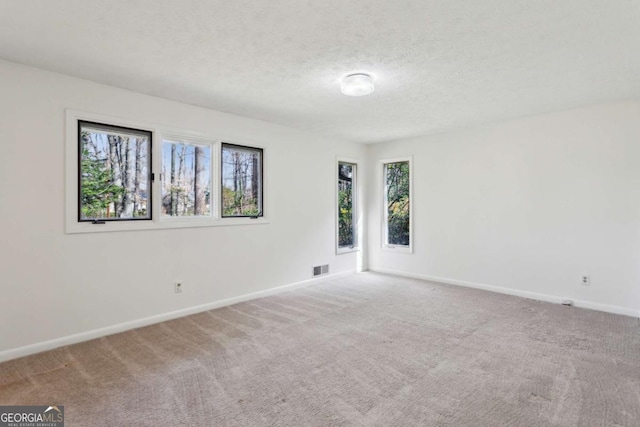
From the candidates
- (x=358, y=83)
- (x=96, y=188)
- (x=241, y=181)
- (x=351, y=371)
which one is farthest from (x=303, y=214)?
(x=351, y=371)

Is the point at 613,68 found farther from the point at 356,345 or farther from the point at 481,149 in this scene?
the point at 356,345

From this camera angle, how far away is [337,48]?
2.54 metres

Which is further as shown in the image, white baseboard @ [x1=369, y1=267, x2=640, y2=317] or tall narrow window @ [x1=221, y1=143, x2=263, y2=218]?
tall narrow window @ [x1=221, y1=143, x2=263, y2=218]

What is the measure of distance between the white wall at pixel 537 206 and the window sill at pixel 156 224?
9.54ft

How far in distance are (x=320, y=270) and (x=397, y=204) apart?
6.23 ft

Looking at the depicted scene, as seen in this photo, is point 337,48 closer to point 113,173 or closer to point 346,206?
point 113,173

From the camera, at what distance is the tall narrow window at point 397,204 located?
5.91 meters

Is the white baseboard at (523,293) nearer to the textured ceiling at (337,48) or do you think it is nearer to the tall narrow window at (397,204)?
the tall narrow window at (397,204)

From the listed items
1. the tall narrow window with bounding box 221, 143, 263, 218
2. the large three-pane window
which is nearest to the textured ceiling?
the large three-pane window

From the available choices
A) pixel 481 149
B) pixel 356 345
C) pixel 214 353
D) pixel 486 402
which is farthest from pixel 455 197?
pixel 214 353

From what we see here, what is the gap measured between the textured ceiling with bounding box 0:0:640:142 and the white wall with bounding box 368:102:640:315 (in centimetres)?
52

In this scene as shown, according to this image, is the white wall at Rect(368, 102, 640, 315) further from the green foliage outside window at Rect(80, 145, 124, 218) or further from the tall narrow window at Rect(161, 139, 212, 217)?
the green foliage outside window at Rect(80, 145, 124, 218)

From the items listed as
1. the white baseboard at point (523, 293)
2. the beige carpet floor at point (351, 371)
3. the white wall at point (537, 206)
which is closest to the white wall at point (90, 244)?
the beige carpet floor at point (351, 371)

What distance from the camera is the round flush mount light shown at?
119 inches
